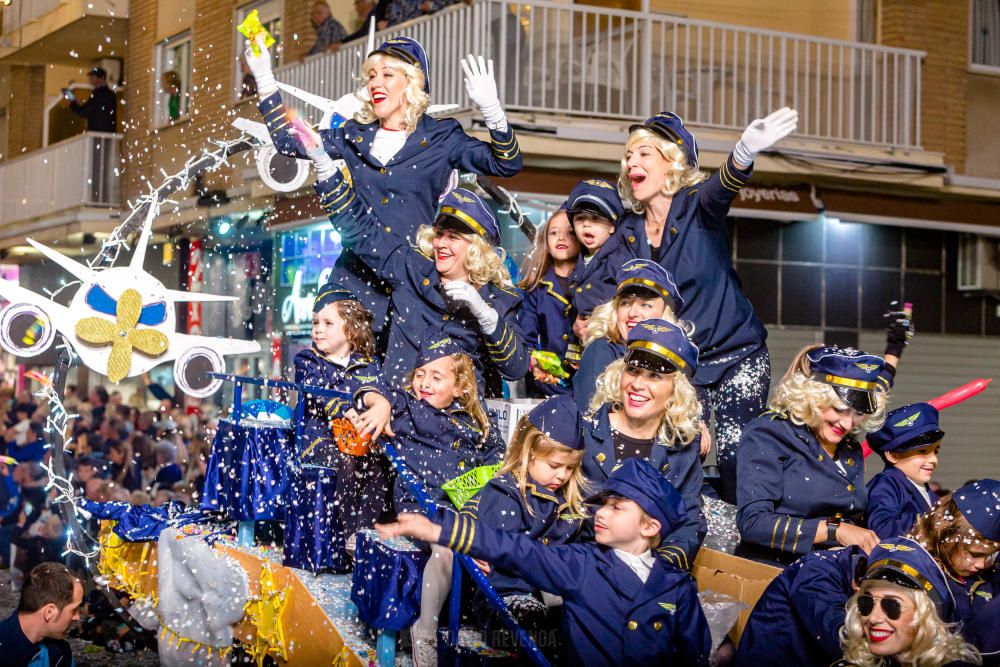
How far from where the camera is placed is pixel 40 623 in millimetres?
5238

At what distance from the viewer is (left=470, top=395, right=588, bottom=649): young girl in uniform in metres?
4.49

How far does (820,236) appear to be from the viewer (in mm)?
14477

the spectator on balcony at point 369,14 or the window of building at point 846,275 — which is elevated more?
the spectator on balcony at point 369,14

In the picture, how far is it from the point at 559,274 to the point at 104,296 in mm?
2570

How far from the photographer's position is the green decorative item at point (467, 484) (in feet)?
16.4

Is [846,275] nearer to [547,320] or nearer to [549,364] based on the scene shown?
[547,320]

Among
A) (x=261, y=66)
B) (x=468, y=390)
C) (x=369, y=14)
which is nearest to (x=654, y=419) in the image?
(x=468, y=390)

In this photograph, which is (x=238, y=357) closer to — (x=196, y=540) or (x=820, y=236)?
(x=820, y=236)

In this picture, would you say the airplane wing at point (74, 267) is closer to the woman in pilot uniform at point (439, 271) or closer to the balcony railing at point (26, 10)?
the woman in pilot uniform at point (439, 271)

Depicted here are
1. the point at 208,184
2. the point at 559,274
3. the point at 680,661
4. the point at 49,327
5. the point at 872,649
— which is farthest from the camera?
the point at 208,184

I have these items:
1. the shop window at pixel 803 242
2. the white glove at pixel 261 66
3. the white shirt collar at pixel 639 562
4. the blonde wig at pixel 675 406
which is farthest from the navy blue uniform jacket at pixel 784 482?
the shop window at pixel 803 242

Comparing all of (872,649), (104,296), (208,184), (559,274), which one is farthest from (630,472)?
(208,184)

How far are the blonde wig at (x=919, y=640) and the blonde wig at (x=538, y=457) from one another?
1063mm

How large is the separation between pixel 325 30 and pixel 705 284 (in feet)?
28.8
